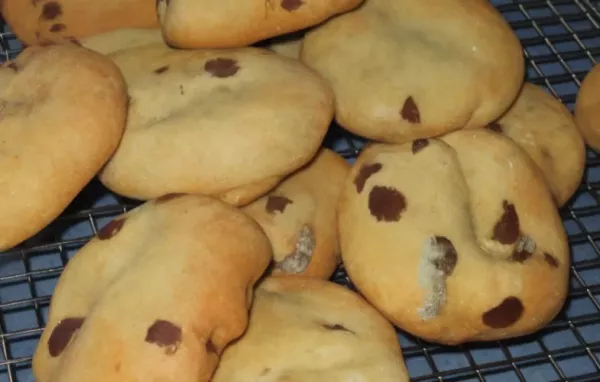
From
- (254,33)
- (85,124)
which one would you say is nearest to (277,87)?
(254,33)

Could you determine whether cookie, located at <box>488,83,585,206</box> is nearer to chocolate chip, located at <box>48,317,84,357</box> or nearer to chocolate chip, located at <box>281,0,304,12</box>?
chocolate chip, located at <box>281,0,304,12</box>

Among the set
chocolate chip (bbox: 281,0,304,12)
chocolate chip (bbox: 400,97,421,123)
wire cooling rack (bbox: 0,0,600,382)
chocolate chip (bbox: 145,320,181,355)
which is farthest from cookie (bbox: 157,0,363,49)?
chocolate chip (bbox: 145,320,181,355)

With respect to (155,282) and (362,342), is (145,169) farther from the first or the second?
(362,342)

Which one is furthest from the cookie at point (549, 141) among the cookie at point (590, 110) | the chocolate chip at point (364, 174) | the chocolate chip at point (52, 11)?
the chocolate chip at point (52, 11)

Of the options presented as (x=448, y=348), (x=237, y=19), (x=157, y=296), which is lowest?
(x=448, y=348)

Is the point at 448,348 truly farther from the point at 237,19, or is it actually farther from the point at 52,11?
the point at 52,11

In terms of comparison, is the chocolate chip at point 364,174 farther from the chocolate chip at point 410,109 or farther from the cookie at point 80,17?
the cookie at point 80,17

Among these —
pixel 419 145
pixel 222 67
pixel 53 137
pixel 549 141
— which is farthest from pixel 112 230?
pixel 549 141
